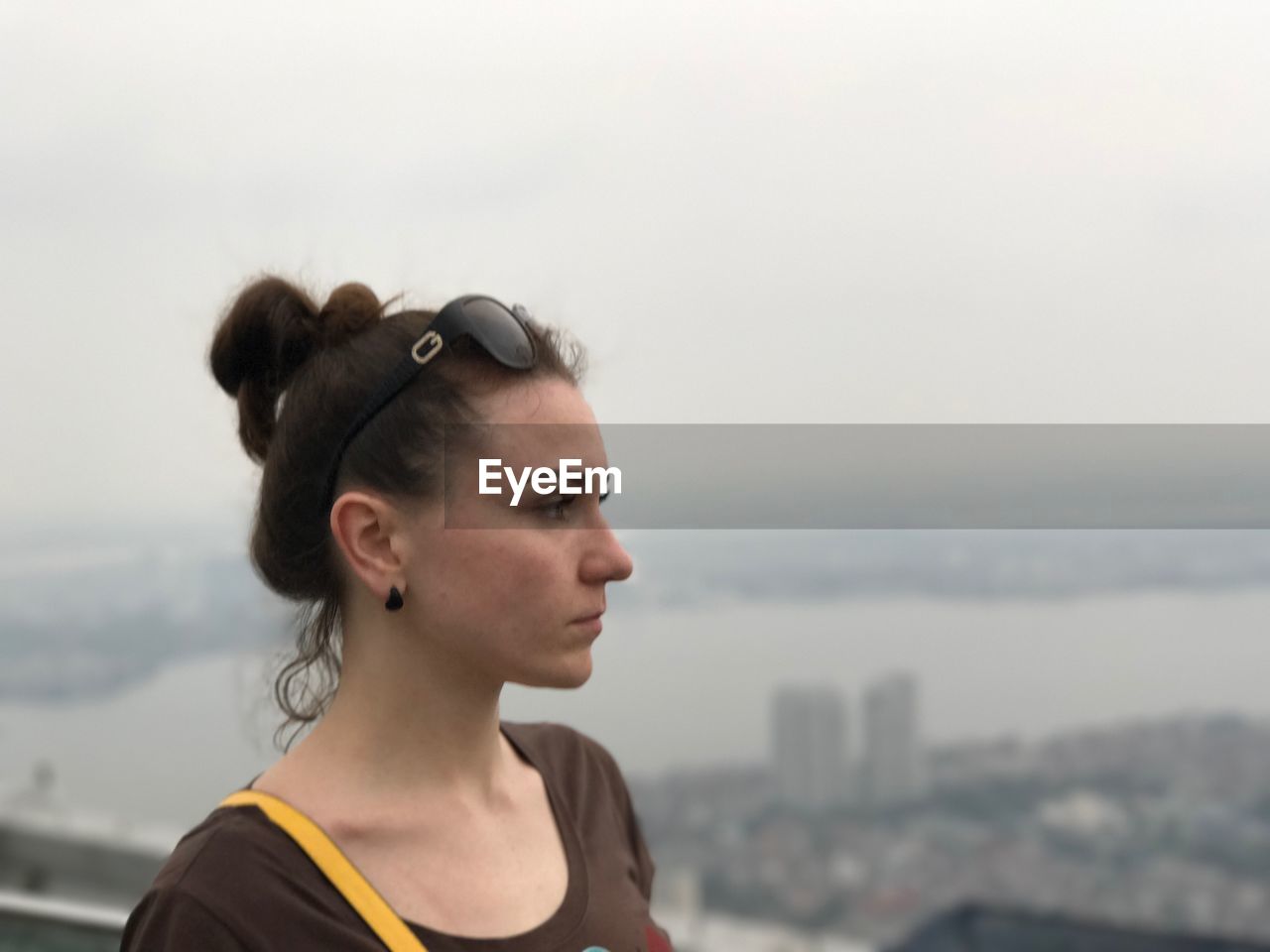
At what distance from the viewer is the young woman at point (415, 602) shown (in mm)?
880


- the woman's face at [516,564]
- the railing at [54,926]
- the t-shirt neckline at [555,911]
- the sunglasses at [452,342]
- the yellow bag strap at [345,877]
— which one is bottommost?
the railing at [54,926]

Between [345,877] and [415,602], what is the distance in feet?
0.65

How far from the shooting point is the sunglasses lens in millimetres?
937

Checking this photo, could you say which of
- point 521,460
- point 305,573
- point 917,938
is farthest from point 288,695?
point 917,938

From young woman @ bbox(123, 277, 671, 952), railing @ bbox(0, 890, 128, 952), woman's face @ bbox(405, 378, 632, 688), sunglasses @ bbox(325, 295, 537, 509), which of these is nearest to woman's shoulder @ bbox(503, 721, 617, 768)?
young woman @ bbox(123, 277, 671, 952)

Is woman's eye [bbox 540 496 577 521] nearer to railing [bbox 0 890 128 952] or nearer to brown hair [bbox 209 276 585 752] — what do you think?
brown hair [bbox 209 276 585 752]

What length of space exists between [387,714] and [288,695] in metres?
0.24

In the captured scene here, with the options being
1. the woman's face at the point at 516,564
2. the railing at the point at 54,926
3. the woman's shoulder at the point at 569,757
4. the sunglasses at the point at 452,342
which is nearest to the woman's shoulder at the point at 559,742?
the woman's shoulder at the point at 569,757

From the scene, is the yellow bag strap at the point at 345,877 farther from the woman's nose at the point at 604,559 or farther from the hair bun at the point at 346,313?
the hair bun at the point at 346,313

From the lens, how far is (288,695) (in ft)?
3.80

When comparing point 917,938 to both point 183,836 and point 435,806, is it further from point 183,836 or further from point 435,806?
point 183,836

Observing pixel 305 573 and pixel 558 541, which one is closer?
pixel 558 541

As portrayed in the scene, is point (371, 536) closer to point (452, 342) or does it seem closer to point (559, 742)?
point (452, 342)

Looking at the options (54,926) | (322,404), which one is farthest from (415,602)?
(54,926)
